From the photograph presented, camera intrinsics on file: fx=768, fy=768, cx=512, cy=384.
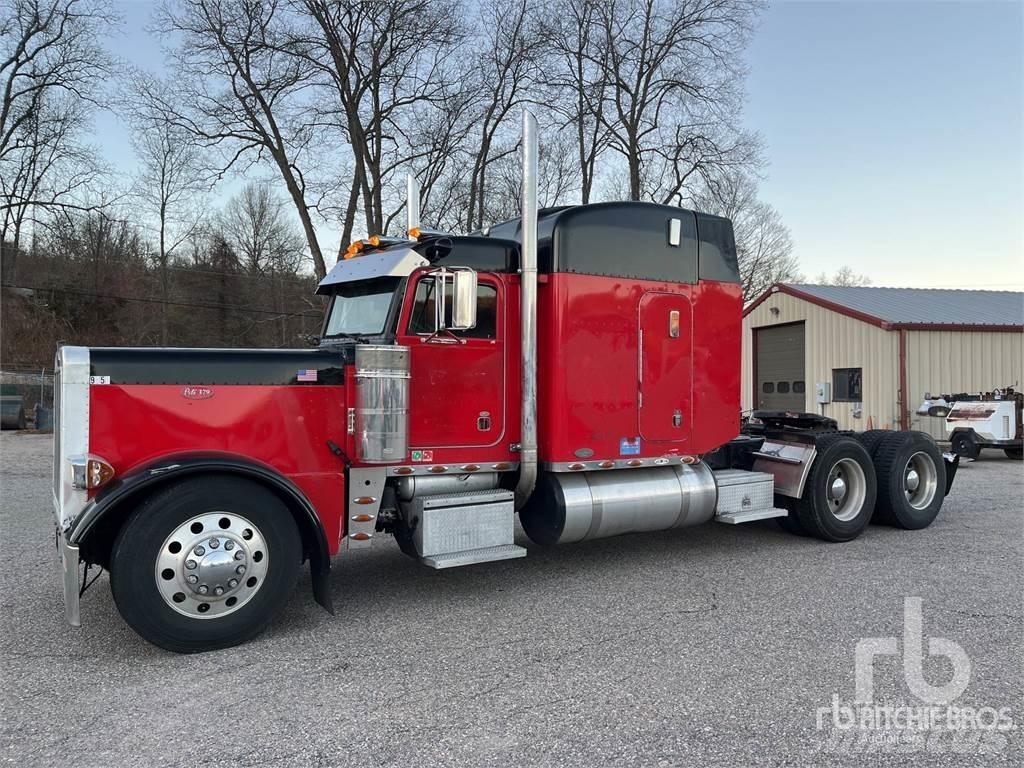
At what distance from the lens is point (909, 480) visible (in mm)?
8156

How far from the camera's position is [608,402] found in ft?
20.4

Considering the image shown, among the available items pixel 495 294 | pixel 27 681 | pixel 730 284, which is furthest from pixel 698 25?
pixel 27 681

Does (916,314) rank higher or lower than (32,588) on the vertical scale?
higher

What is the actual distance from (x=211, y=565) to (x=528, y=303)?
2.79 metres

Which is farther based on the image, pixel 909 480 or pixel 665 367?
pixel 909 480

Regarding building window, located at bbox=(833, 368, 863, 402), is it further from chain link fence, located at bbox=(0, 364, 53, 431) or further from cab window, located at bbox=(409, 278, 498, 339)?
chain link fence, located at bbox=(0, 364, 53, 431)

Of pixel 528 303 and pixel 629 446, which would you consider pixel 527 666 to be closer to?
pixel 629 446

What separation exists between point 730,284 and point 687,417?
1313mm

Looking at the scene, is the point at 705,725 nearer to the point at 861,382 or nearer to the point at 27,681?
the point at 27,681

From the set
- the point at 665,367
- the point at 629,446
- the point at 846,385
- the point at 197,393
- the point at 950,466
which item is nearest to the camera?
the point at 197,393

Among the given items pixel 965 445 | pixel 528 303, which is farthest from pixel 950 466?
pixel 965 445

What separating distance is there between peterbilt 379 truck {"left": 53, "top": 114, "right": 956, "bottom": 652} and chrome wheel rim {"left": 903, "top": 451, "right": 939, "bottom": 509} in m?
0.45

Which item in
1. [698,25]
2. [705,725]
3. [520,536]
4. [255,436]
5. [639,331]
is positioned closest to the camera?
[705,725]
